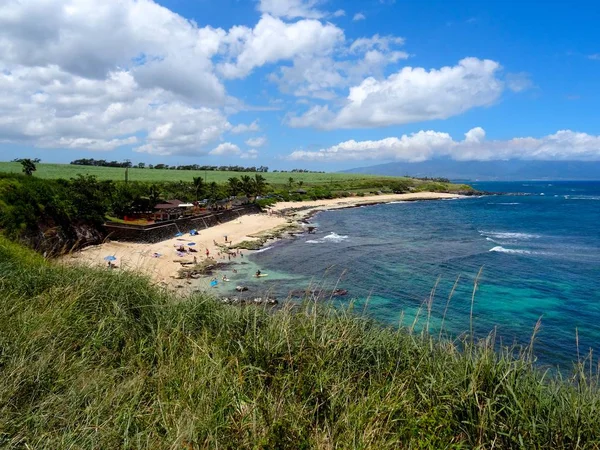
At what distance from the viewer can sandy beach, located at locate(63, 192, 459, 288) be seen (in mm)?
22284

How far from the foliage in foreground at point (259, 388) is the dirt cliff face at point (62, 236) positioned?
21481mm

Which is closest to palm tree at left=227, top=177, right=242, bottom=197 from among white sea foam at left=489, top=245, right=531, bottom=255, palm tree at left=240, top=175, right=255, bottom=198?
palm tree at left=240, top=175, right=255, bottom=198

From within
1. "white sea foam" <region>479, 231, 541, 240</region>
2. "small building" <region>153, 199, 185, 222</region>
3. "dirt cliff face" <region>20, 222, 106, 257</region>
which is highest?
"small building" <region>153, 199, 185, 222</region>

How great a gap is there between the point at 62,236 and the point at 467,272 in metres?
33.6

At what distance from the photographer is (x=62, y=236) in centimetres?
3159

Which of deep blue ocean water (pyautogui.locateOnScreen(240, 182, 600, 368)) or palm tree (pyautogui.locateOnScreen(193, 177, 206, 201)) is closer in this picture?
deep blue ocean water (pyautogui.locateOnScreen(240, 182, 600, 368))

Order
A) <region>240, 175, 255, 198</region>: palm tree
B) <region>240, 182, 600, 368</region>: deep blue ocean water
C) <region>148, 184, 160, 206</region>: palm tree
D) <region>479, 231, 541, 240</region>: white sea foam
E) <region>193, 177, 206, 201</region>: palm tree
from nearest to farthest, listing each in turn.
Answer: <region>240, 182, 600, 368</region>: deep blue ocean water, <region>148, 184, 160, 206</region>: palm tree, <region>479, 231, 541, 240</region>: white sea foam, <region>193, 177, 206, 201</region>: palm tree, <region>240, 175, 255, 198</region>: palm tree

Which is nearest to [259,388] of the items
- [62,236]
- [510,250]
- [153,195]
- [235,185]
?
[62,236]

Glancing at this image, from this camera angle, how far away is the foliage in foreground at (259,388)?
466 centimetres

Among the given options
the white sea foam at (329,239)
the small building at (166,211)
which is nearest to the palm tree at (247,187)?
the small building at (166,211)

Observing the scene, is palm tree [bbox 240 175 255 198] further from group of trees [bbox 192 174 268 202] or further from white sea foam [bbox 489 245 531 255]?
white sea foam [bbox 489 245 531 255]

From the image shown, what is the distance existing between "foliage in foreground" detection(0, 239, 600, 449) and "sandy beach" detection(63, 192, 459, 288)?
158 inches

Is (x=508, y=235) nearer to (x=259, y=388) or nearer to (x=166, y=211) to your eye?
(x=166, y=211)

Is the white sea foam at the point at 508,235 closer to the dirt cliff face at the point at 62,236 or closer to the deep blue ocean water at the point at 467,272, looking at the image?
the deep blue ocean water at the point at 467,272
